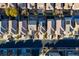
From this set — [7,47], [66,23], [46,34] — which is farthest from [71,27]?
[7,47]

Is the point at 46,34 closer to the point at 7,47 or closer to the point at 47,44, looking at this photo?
the point at 47,44

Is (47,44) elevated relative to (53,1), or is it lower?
lower

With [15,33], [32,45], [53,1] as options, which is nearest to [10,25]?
[15,33]

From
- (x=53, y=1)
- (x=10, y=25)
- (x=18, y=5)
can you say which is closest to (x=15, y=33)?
(x=10, y=25)

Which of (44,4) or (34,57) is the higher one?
(44,4)

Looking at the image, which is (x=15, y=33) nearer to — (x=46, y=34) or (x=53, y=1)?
(x=46, y=34)

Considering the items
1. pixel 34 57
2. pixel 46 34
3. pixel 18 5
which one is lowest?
pixel 34 57
